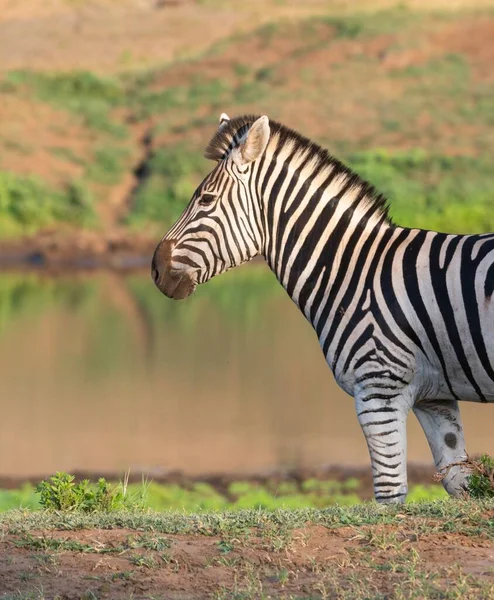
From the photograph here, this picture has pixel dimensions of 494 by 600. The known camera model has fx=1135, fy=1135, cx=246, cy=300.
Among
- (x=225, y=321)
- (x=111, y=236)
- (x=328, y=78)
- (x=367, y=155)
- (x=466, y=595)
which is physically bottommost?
(x=466, y=595)

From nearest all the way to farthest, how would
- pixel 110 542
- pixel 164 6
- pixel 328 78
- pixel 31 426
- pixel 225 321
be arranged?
1. pixel 110 542
2. pixel 31 426
3. pixel 225 321
4. pixel 328 78
5. pixel 164 6

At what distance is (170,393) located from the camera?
16875 mm

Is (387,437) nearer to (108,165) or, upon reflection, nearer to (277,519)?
(277,519)

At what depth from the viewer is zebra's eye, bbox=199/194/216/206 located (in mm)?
6723

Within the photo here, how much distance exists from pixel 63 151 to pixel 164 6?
35.3 m

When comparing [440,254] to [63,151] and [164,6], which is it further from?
[164,6]

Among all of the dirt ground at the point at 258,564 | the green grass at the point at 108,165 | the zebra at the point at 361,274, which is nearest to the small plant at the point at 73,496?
the dirt ground at the point at 258,564

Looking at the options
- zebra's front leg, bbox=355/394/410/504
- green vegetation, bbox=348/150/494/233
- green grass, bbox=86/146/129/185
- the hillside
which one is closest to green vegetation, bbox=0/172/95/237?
the hillside

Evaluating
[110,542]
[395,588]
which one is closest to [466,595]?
[395,588]

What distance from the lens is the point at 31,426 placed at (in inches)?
590

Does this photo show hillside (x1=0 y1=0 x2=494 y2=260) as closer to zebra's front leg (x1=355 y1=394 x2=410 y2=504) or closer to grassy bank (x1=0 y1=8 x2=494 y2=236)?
grassy bank (x1=0 y1=8 x2=494 y2=236)

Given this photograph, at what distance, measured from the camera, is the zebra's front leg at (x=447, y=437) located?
6.52 metres

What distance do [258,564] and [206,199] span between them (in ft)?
8.15

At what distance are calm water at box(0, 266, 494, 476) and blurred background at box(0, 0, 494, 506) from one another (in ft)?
0.17
